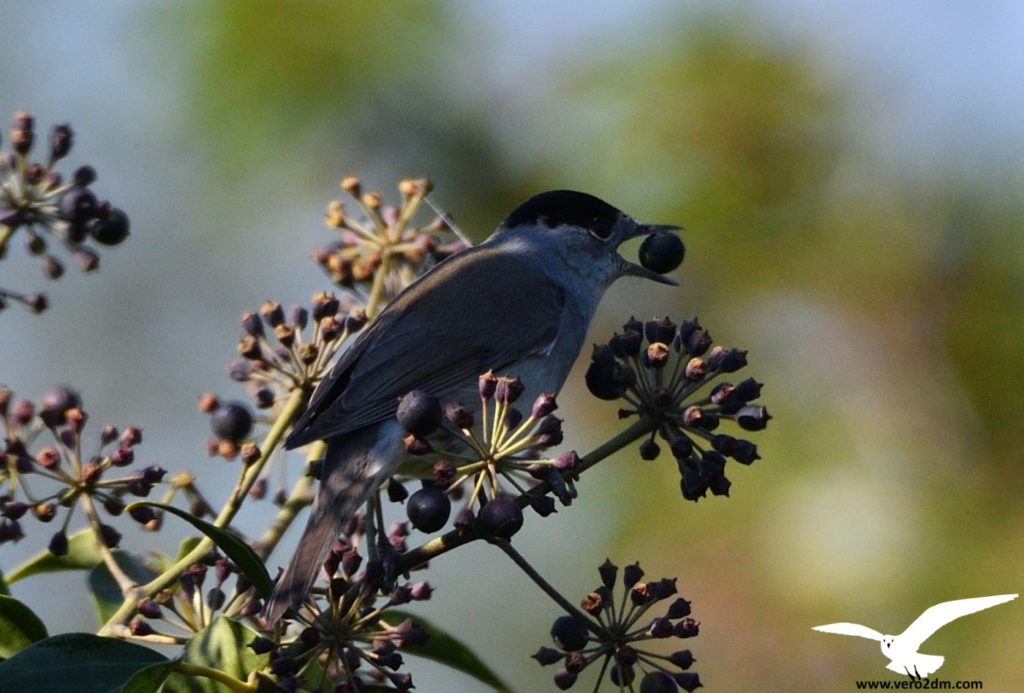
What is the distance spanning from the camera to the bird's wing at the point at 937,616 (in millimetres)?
4352

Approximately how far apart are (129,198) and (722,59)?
14.2ft

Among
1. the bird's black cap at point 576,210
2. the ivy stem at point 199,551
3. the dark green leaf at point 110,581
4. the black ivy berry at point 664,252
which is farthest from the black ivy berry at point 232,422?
the bird's black cap at point 576,210

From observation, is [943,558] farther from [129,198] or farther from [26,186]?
[129,198]

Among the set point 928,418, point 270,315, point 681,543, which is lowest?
point 270,315

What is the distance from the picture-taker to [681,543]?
17.1 ft

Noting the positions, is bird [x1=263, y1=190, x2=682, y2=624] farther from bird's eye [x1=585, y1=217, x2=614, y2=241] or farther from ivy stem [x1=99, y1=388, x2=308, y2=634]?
ivy stem [x1=99, y1=388, x2=308, y2=634]

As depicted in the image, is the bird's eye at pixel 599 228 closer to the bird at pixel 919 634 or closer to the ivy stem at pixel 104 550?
the bird at pixel 919 634

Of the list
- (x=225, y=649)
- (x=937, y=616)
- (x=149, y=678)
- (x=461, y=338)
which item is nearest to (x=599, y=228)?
(x=461, y=338)

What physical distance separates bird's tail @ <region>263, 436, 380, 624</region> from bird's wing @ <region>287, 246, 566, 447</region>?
3.9 inches

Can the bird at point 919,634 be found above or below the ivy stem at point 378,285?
below

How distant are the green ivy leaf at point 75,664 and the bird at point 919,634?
2441 mm

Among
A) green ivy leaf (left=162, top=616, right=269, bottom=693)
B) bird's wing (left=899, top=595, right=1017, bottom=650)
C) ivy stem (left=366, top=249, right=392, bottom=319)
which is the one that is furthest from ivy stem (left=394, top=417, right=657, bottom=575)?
bird's wing (left=899, top=595, right=1017, bottom=650)

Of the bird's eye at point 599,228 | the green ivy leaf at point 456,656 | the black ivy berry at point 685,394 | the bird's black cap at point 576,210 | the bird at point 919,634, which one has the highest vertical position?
the bird's black cap at point 576,210

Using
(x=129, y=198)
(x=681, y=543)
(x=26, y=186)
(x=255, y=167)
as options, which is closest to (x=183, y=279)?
(x=129, y=198)
